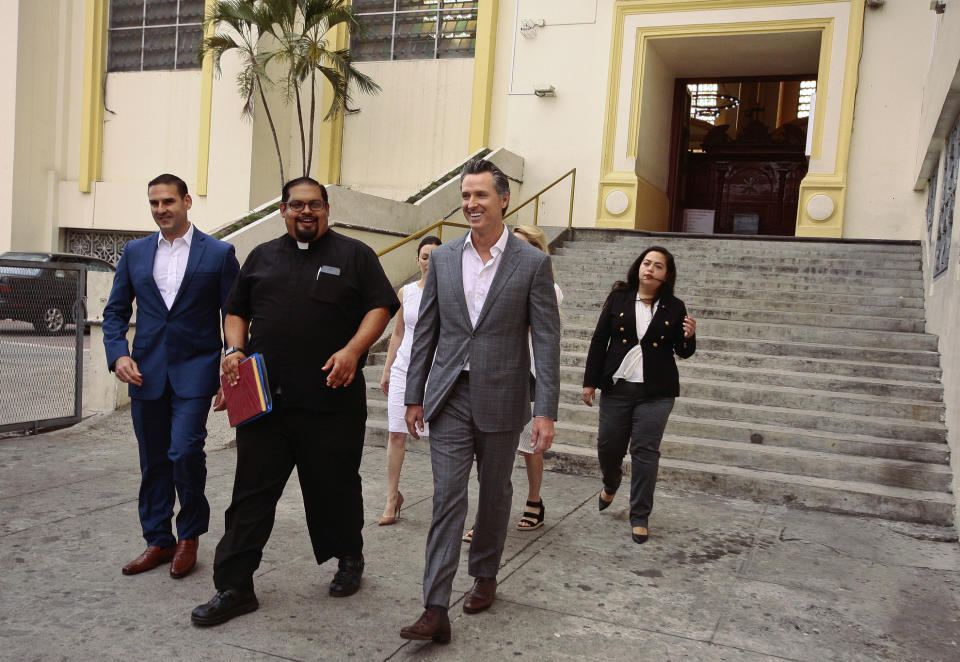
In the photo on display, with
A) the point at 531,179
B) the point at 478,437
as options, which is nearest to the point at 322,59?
the point at 531,179

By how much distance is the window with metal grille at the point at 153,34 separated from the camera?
1712 cm

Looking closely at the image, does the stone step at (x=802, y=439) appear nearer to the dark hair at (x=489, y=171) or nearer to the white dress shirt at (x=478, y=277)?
the white dress shirt at (x=478, y=277)

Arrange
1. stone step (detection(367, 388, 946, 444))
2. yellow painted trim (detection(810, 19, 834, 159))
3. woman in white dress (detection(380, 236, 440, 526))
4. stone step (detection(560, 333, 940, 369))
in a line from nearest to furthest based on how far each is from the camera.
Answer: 1. woman in white dress (detection(380, 236, 440, 526))
2. stone step (detection(367, 388, 946, 444))
3. stone step (detection(560, 333, 940, 369))
4. yellow painted trim (detection(810, 19, 834, 159))

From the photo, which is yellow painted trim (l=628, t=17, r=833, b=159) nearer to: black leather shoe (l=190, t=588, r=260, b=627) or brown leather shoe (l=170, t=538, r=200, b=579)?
brown leather shoe (l=170, t=538, r=200, b=579)

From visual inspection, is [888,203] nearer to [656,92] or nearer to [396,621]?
[656,92]

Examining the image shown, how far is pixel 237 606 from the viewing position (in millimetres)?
3424

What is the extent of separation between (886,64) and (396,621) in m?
12.0

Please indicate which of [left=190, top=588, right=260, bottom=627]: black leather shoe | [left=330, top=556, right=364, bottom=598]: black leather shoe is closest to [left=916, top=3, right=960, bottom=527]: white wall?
[left=330, top=556, right=364, bottom=598]: black leather shoe

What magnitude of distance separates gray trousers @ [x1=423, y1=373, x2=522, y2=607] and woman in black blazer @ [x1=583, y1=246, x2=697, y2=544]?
148 cm

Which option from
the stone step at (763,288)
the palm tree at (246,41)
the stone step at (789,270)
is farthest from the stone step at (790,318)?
the palm tree at (246,41)

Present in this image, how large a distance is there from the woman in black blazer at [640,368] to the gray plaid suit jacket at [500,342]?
1.50 meters

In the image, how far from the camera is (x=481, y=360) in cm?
337

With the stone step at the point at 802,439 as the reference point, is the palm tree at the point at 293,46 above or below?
above

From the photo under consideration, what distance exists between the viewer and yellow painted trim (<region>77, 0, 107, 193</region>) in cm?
Result: 1770
